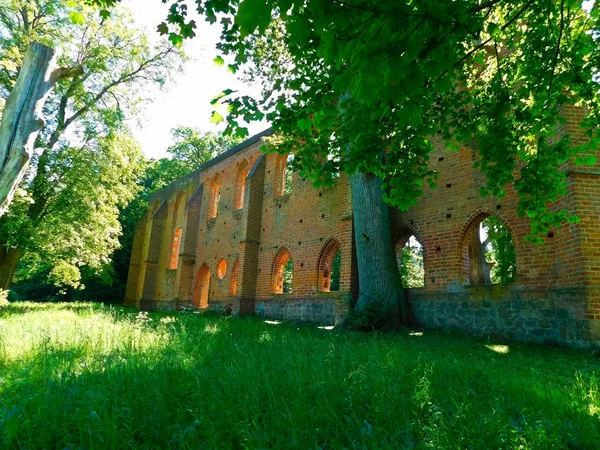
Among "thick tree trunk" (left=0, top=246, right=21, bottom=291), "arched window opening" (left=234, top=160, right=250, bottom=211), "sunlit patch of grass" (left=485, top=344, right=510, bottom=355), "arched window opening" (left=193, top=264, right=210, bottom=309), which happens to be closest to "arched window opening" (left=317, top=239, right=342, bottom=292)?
"sunlit patch of grass" (left=485, top=344, right=510, bottom=355)

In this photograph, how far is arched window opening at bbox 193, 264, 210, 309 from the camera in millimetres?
20375

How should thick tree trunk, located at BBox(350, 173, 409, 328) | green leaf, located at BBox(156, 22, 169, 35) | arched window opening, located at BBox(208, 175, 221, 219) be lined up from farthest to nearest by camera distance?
arched window opening, located at BBox(208, 175, 221, 219), thick tree trunk, located at BBox(350, 173, 409, 328), green leaf, located at BBox(156, 22, 169, 35)

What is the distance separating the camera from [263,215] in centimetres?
1683

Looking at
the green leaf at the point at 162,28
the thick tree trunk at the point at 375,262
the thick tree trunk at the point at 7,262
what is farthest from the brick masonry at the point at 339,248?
the thick tree trunk at the point at 7,262

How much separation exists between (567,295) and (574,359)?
1.87 metres

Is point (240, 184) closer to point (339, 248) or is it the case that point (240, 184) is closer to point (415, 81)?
point (339, 248)

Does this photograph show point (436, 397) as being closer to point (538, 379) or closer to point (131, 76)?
point (538, 379)

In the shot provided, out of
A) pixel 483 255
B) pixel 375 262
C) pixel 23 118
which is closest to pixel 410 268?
pixel 483 255

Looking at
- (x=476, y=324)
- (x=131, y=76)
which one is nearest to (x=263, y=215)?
(x=131, y=76)

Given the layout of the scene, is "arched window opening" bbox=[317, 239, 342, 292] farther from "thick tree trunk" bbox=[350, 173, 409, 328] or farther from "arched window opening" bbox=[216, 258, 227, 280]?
"arched window opening" bbox=[216, 258, 227, 280]

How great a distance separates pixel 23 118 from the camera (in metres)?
7.41

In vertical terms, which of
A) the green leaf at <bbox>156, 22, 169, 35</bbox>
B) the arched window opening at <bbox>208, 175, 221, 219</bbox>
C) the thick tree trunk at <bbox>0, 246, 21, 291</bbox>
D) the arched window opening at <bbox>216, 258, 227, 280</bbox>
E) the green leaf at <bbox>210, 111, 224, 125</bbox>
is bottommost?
the thick tree trunk at <bbox>0, 246, 21, 291</bbox>

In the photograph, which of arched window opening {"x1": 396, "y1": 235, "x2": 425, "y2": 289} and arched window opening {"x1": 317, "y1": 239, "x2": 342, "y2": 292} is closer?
arched window opening {"x1": 317, "y1": 239, "x2": 342, "y2": 292}

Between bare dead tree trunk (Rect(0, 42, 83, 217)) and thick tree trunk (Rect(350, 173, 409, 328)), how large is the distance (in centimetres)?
766
